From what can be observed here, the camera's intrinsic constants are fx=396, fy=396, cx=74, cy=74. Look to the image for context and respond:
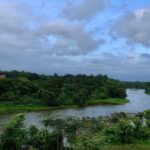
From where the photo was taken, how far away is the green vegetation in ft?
55.9

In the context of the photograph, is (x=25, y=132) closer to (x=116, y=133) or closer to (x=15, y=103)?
(x=116, y=133)

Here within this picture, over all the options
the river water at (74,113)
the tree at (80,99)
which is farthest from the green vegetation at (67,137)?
the tree at (80,99)

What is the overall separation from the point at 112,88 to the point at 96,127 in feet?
208

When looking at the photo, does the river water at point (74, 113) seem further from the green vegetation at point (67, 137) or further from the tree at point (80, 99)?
the green vegetation at point (67, 137)

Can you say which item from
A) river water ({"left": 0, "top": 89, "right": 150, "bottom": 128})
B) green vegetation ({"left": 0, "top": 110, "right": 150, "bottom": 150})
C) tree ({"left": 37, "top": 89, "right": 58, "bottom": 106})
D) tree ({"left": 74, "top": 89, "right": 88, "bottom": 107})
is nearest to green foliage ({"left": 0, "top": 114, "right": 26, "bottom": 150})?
green vegetation ({"left": 0, "top": 110, "right": 150, "bottom": 150})

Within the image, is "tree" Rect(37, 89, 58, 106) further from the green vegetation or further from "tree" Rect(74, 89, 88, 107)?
the green vegetation

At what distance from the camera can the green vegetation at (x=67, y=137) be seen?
1703cm

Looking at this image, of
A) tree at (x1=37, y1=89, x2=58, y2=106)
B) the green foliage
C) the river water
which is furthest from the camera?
tree at (x1=37, y1=89, x2=58, y2=106)

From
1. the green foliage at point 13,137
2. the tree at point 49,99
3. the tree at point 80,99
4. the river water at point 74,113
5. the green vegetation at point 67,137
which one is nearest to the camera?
the green vegetation at point 67,137

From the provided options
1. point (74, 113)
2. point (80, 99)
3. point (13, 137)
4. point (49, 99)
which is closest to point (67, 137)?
point (13, 137)

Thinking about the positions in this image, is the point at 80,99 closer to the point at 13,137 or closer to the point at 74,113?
the point at 74,113

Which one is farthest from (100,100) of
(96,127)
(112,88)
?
(96,127)

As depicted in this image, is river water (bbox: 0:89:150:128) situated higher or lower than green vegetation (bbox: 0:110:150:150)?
lower

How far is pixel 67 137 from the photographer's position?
20500 mm
